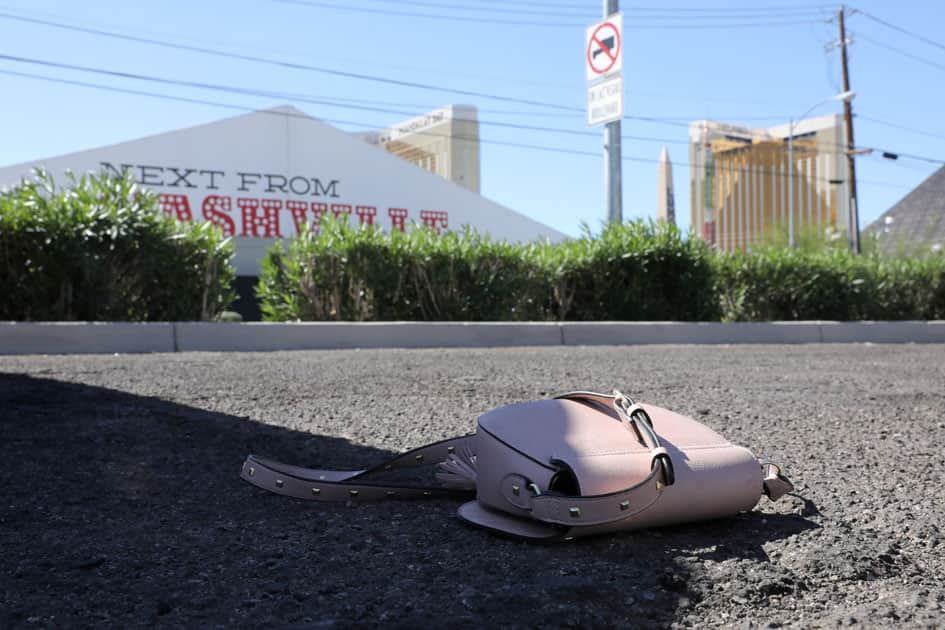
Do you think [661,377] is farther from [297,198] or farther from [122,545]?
[297,198]

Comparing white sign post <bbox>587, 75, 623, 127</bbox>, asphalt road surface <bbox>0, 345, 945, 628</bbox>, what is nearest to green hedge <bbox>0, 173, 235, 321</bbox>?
asphalt road surface <bbox>0, 345, 945, 628</bbox>

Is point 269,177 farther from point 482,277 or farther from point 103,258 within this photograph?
point 103,258

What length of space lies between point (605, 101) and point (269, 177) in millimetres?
17734

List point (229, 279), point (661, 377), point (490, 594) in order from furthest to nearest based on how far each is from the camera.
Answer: point (229, 279) < point (661, 377) < point (490, 594)

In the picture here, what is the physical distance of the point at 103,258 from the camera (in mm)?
7883

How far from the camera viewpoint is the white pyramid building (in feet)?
86.4

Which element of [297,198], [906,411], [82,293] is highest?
[297,198]

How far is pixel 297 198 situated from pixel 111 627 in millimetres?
28076

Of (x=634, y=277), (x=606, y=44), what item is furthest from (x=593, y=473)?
(x=606, y=44)

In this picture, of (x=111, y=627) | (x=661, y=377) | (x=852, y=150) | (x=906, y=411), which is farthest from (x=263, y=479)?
(x=852, y=150)

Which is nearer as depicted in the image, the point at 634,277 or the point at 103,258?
the point at 103,258

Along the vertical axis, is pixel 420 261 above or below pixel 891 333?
above

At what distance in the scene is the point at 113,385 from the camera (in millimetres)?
4516

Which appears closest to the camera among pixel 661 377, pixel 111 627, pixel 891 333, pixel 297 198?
pixel 111 627
